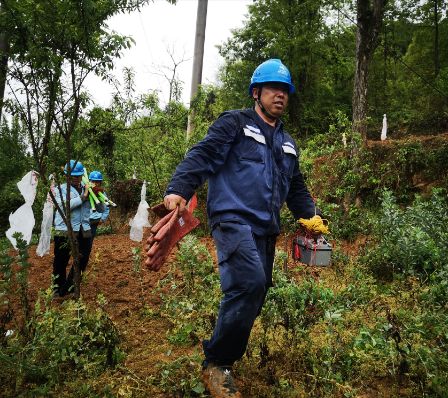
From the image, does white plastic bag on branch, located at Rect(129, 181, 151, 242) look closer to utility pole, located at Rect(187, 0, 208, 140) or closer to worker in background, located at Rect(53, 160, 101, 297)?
worker in background, located at Rect(53, 160, 101, 297)

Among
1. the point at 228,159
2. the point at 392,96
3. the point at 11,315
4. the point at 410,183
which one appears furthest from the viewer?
the point at 392,96

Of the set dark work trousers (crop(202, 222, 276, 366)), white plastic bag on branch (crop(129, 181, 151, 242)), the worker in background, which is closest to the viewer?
dark work trousers (crop(202, 222, 276, 366))

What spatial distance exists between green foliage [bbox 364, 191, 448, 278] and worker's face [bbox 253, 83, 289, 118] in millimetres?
2964

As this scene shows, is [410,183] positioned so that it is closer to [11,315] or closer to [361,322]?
[361,322]

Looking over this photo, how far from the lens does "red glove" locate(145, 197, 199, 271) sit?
2369mm

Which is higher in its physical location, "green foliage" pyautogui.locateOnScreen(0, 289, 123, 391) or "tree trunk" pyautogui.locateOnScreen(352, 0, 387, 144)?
"tree trunk" pyautogui.locateOnScreen(352, 0, 387, 144)

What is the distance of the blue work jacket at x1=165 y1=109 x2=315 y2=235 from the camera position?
8.28ft

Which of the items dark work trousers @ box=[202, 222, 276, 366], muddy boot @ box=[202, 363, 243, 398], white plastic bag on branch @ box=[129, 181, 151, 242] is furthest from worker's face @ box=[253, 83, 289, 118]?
white plastic bag on branch @ box=[129, 181, 151, 242]

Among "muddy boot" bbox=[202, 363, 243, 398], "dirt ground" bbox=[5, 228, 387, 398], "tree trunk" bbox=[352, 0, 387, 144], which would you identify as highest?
"tree trunk" bbox=[352, 0, 387, 144]

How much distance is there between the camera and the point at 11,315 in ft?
10.3

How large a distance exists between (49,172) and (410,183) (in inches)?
361

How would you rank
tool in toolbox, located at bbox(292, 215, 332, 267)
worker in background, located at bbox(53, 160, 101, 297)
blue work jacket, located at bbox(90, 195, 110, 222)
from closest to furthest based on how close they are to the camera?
tool in toolbox, located at bbox(292, 215, 332, 267)
worker in background, located at bbox(53, 160, 101, 297)
blue work jacket, located at bbox(90, 195, 110, 222)

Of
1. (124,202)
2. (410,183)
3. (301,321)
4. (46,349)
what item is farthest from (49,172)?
(124,202)

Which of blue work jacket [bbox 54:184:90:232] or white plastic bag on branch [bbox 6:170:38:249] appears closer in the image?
white plastic bag on branch [bbox 6:170:38:249]
